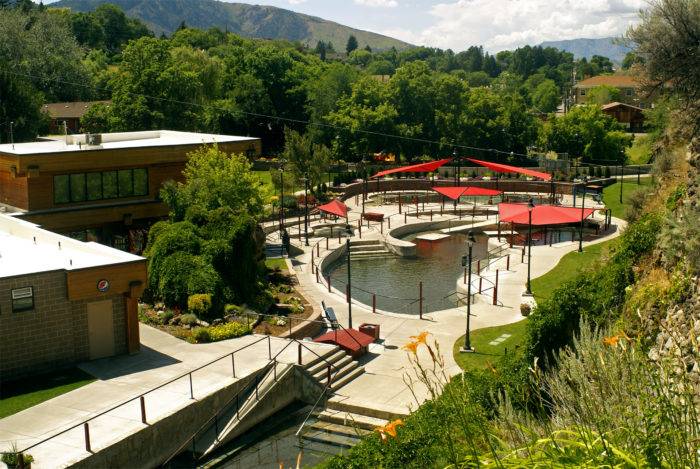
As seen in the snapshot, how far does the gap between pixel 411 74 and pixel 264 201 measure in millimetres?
45149

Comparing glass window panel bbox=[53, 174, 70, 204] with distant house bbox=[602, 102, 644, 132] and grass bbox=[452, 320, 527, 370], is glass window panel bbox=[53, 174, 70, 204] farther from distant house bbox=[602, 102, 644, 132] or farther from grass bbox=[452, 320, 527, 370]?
distant house bbox=[602, 102, 644, 132]

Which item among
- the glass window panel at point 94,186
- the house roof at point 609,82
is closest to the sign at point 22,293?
the glass window panel at point 94,186

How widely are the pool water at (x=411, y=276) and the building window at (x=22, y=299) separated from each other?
49.0ft

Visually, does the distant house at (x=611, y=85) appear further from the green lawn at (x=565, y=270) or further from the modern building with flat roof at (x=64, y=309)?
the modern building with flat roof at (x=64, y=309)

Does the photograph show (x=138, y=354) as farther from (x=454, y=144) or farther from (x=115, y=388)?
(x=454, y=144)

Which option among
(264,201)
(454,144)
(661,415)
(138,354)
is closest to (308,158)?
(264,201)

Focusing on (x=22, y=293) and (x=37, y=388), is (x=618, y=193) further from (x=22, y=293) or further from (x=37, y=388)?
(x=37, y=388)

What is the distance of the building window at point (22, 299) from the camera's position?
22281 millimetres

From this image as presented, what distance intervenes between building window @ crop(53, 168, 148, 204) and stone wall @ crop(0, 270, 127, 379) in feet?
48.2

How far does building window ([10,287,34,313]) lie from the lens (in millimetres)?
22281

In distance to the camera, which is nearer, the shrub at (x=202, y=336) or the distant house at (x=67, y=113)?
the shrub at (x=202, y=336)

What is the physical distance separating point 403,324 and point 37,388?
13605 mm

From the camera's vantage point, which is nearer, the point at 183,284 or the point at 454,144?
the point at 183,284

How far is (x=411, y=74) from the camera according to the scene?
81.1m
